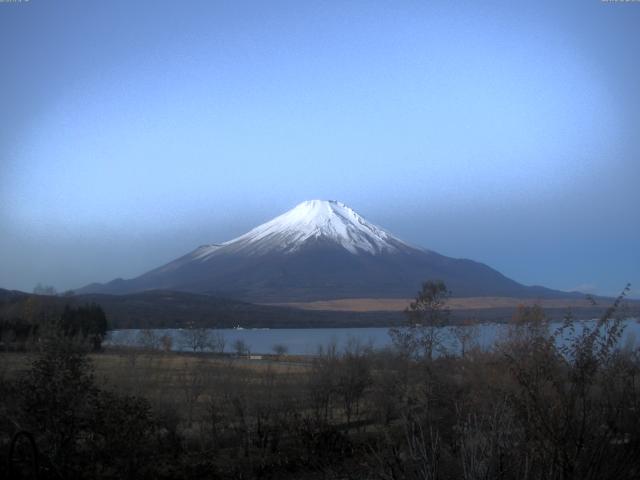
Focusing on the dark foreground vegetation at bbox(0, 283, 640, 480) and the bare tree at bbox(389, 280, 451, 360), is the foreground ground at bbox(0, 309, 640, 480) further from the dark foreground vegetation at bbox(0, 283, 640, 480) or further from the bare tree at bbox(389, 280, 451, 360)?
the bare tree at bbox(389, 280, 451, 360)

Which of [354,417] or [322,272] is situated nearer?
[354,417]

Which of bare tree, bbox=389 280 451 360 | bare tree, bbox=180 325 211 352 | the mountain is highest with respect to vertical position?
the mountain

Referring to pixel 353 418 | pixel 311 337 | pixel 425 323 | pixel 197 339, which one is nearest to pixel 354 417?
pixel 353 418

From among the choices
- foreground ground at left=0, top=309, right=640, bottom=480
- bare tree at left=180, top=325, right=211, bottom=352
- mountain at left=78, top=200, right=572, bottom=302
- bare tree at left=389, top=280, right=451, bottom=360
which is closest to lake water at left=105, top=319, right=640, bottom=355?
bare tree at left=180, top=325, right=211, bottom=352

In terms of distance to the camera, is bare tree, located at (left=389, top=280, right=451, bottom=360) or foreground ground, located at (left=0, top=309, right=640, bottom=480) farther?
bare tree, located at (left=389, top=280, right=451, bottom=360)

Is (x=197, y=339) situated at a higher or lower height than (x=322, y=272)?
lower

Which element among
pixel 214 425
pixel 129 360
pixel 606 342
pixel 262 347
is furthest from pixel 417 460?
pixel 262 347

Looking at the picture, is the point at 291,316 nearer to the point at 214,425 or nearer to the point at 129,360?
the point at 129,360

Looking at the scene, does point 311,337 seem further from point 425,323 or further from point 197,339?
point 425,323
